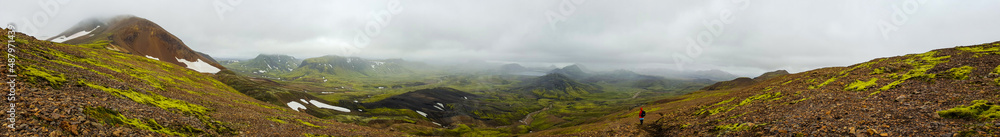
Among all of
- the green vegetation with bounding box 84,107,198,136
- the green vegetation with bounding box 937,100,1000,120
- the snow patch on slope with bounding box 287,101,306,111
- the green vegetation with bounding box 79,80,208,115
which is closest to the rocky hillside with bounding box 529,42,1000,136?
the green vegetation with bounding box 937,100,1000,120

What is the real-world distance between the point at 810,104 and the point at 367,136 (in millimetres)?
58078

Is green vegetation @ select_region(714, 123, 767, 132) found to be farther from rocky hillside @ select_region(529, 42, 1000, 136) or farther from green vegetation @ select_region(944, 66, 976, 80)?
green vegetation @ select_region(944, 66, 976, 80)

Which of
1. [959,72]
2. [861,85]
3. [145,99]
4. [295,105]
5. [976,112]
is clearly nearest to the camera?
[976,112]

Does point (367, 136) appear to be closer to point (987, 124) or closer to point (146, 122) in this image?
point (146, 122)

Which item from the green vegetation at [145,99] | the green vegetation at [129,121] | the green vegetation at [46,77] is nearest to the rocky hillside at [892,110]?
the green vegetation at [129,121]

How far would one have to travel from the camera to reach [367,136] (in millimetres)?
55781

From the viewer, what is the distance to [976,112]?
1678 centimetres

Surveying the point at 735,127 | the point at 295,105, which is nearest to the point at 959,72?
the point at 735,127

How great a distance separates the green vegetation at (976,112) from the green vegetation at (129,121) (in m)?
48.6

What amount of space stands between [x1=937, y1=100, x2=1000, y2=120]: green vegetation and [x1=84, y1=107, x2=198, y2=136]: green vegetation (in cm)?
4858

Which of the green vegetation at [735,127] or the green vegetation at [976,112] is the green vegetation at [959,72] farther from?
the green vegetation at [735,127]

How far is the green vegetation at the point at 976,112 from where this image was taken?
625 inches

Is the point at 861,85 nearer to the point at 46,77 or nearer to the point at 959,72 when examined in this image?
the point at 959,72

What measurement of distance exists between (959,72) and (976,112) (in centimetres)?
2102
